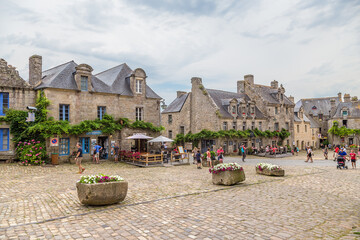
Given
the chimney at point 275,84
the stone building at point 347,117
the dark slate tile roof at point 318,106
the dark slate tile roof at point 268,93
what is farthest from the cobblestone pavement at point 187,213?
the dark slate tile roof at point 318,106

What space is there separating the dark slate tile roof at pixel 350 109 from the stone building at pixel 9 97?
50398mm

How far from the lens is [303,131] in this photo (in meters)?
48.7

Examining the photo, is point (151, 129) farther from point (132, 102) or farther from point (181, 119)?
point (181, 119)

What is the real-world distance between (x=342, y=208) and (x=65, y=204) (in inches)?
325

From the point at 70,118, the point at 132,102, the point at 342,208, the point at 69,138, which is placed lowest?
the point at 342,208

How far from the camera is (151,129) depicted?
24.7 m

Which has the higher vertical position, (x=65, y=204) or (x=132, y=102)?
(x=132, y=102)

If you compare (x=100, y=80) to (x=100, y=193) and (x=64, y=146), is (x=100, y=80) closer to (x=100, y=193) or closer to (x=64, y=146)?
(x=64, y=146)

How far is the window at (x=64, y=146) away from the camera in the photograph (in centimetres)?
2021

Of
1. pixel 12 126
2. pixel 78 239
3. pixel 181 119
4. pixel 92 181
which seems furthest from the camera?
pixel 181 119

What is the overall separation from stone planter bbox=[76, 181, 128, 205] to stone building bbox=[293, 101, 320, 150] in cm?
4444

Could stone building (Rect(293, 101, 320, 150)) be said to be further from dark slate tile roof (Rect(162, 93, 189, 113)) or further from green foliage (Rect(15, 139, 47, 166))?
green foliage (Rect(15, 139, 47, 166))

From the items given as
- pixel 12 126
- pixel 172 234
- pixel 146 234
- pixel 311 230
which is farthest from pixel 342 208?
pixel 12 126

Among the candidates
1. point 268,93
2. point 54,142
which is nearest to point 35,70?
point 54,142
